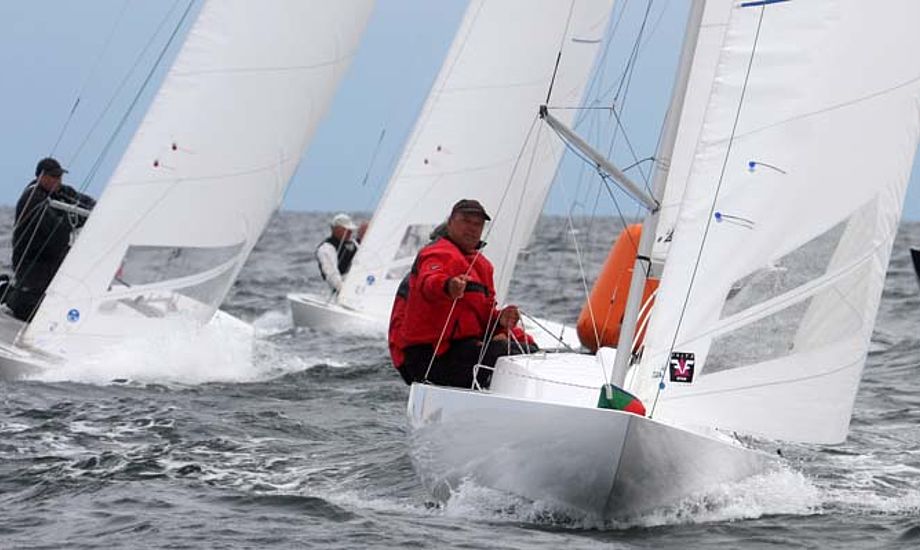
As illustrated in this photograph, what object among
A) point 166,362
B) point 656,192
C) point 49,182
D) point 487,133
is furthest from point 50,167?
point 656,192

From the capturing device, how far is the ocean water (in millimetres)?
6523

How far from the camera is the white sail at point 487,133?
14203mm

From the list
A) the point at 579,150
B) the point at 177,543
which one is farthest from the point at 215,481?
the point at 579,150

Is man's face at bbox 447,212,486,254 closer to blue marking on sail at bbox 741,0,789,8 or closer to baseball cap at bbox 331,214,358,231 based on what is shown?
blue marking on sail at bbox 741,0,789,8

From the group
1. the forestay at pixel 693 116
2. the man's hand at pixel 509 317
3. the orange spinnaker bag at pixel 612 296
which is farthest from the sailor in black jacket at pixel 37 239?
the man's hand at pixel 509 317

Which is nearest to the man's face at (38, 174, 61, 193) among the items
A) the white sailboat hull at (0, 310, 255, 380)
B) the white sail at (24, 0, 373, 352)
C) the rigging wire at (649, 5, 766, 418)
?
the white sail at (24, 0, 373, 352)

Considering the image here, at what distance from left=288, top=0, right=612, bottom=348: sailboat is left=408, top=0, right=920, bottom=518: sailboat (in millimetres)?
5440

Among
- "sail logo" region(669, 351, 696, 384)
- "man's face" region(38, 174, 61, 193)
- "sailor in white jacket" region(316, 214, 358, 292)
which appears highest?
"sailor in white jacket" region(316, 214, 358, 292)

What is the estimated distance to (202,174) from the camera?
12.1 m

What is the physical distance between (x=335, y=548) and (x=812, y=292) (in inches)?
81.6

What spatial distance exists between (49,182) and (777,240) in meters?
6.66

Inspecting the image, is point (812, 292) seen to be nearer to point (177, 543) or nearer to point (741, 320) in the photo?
point (741, 320)

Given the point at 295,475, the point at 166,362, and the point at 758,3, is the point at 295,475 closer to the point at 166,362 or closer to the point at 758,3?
the point at 758,3

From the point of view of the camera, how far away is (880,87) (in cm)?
693
